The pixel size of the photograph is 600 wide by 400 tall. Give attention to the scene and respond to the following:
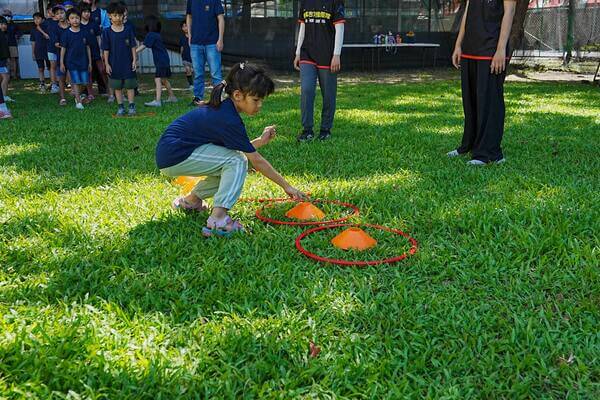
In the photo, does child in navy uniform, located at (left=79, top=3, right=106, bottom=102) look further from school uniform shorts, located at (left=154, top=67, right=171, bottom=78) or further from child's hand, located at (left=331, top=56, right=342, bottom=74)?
child's hand, located at (left=331, top=56, right=342, bottom=74)

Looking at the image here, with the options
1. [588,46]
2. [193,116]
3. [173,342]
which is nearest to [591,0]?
[588,46]

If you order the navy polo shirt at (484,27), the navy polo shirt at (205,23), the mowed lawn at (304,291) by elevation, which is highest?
the navy polo shirt at (205,23)

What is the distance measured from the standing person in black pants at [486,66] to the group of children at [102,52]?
16.7ft

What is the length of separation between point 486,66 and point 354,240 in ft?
8.62

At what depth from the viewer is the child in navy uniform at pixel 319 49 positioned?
6.12m

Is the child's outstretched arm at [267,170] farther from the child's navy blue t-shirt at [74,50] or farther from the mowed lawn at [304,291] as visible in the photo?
the child's navy blue t-shirt at [74,50]

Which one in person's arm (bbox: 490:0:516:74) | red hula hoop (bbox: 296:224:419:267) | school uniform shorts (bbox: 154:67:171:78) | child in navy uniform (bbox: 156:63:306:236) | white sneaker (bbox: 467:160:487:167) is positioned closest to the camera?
red hula hoop (bbox: 296:224:419:267)

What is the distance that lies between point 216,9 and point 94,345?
23.8 feet

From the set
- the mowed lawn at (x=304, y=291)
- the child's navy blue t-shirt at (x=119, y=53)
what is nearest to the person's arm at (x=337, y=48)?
the mowed lawn at (x=304, y=291)

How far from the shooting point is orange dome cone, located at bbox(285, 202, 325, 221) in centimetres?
A: 362

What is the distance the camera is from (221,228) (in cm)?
331

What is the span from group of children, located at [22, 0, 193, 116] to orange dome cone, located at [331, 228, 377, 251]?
6036 mm

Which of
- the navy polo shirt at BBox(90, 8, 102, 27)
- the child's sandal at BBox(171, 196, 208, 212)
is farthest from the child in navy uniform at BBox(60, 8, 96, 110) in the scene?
the child's sandal at BBox(171, 196, 208, 212)

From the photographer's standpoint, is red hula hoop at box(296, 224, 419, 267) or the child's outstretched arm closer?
red hula hoop at box(296, 224, 419, 267)
